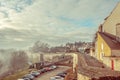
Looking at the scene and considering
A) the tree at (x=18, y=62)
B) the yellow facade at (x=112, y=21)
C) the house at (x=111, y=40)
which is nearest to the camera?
the house at (x=111, y=40)

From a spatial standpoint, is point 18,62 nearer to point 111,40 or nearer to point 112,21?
point 112,21

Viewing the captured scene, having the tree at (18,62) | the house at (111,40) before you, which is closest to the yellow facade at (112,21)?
the house at (111,40)

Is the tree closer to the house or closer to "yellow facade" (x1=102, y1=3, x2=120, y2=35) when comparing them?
"yellow facade" (x1=102, y1=3, x2=120, y2=35)

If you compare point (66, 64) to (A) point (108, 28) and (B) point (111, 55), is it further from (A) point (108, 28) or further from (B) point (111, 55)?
(B) point (111, 55)

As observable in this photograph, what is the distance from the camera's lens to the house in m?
40.0

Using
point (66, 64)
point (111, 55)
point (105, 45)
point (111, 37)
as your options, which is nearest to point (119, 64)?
point (111, 55)

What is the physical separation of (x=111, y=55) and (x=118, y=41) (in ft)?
19.4

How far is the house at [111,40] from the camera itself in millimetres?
40016

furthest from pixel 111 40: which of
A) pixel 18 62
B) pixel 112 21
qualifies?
pixel 18 62

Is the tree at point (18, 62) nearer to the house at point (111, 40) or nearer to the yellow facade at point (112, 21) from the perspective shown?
the yellow facade at point (112, 21)

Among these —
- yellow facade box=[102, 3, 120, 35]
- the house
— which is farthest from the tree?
the house

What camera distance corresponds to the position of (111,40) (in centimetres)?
4622

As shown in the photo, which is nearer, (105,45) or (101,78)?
(101,78)

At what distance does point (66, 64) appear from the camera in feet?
288
